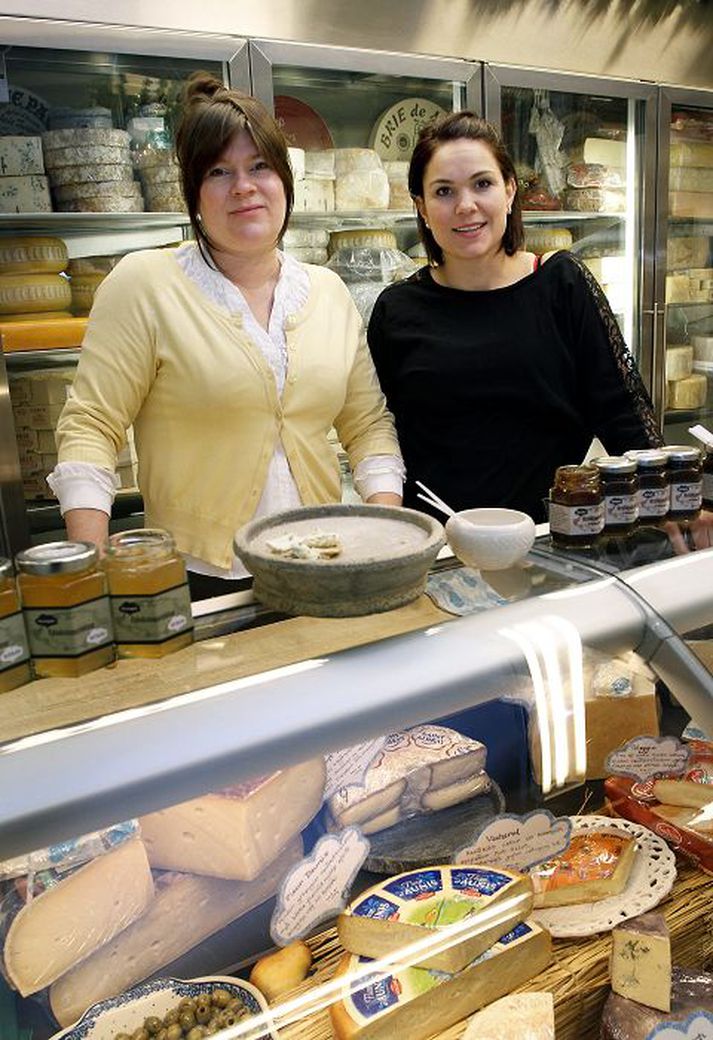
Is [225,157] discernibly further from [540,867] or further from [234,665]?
[540,867]

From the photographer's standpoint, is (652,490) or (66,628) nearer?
(66,628)

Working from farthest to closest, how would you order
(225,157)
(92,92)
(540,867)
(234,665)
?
(92,92) < (225,157) < (540,867) < (234,665)

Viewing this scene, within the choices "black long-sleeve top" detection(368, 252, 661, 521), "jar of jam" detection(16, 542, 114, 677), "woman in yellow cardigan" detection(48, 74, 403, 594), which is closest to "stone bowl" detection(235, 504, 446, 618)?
"jar of jam" detection(16, 542, 114, 677)

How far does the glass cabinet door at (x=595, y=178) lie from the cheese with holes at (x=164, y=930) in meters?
3.33

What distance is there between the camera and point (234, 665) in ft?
3.24

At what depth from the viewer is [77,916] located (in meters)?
1.03

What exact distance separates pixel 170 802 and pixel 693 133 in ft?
14.2

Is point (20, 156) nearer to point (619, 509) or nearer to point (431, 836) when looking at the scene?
point (619, 509)

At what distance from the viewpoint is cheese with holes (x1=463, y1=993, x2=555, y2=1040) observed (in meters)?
1.07

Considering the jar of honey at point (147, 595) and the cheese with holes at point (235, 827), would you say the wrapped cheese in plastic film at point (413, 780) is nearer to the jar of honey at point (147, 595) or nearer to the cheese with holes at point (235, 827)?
the cheese with holes at point (235, 827)

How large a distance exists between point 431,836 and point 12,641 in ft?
2.03

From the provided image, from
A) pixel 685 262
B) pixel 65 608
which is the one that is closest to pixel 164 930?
pixel 65 608

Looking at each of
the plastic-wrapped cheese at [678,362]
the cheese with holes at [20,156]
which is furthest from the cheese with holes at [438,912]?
the plastic-wrapped cheese at [678,362]

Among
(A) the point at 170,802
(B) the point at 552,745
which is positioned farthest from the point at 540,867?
(A) the point at 170,802
